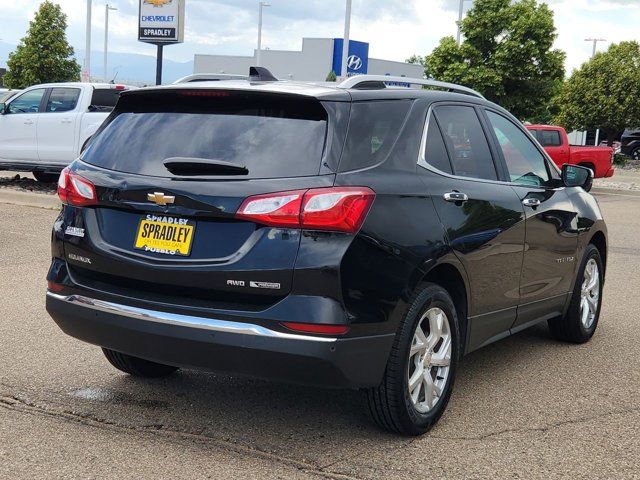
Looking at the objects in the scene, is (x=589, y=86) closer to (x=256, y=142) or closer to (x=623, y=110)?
(x=623, y=110)

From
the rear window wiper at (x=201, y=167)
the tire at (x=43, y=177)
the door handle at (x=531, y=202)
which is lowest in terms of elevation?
the tire at (x=43, y=177)

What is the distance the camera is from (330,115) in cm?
404

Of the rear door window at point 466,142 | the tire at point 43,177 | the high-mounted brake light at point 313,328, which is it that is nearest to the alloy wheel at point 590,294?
the rear door window at point 466,142

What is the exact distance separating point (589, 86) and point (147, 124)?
41666mm

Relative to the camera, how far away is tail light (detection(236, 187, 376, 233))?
12.4 feet

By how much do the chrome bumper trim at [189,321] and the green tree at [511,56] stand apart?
33.0 metres

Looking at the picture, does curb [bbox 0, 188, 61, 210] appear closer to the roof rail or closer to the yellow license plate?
the roof rail

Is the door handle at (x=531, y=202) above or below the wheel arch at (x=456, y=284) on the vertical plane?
above

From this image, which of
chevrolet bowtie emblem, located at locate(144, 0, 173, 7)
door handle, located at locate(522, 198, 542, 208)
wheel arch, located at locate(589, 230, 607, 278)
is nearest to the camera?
door handle, located at locate(522, 198, 542, 208)

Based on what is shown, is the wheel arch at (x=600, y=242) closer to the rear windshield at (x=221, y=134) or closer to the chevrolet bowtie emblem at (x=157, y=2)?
the rear windshield at (x=221, y=134)

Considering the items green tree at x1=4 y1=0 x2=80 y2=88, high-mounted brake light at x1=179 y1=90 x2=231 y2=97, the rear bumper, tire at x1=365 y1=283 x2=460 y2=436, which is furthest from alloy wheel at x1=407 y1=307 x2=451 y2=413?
green tree at x1=4 y1=0 x2=80 y2=88

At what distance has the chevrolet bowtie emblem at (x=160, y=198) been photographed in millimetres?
4008

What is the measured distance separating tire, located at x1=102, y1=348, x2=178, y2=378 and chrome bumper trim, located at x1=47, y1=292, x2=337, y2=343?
0.89m

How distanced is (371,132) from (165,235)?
107cm
